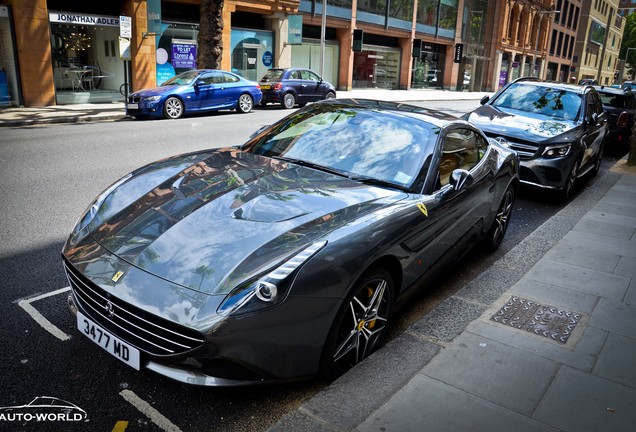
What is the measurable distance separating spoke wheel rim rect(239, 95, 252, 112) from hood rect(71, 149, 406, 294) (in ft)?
44.5

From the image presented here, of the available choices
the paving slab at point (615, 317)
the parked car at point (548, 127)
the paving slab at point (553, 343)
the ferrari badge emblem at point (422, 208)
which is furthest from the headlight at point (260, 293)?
the parked car at point (548, 127)

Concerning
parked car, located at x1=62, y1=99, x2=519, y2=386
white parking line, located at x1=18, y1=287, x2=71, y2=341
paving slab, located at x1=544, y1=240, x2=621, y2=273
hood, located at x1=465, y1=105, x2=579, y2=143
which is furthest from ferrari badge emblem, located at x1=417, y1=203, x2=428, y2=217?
hood, located at x1=465, y1=105, x2=579, y2=143

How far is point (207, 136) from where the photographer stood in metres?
11.4

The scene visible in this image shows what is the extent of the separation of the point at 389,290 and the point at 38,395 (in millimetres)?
2048

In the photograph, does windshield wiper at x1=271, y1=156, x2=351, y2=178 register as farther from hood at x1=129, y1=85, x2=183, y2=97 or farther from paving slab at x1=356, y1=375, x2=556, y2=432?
hood at x1=129, y1=85, x2=183, y2=97

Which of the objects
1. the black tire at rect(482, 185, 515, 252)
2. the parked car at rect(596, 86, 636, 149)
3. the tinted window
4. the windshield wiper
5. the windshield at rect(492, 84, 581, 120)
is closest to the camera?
the windshield wiper

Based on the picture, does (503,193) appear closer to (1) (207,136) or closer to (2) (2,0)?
(1) (207,136)

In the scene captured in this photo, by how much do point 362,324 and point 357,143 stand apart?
157cm

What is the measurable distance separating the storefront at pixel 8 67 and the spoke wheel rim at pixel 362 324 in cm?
1690

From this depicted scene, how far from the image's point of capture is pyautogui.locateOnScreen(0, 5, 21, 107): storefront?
52.2 feet

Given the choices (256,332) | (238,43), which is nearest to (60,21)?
(238,43)

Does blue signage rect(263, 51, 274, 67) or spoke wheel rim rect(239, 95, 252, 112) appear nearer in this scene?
spoke wheel rim rect(239, 95, 252, 112)

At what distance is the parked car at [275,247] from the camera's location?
2.43 metres

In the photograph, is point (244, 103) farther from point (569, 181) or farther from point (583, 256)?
point (583, 256)
